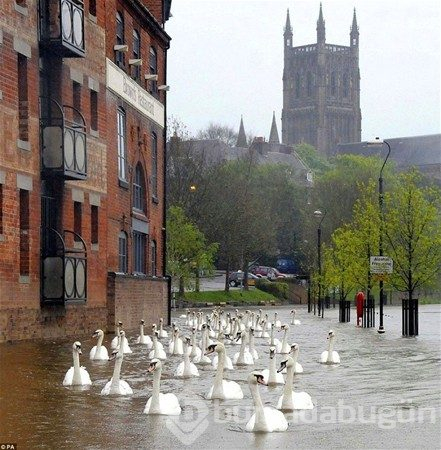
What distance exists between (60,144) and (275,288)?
71.8 m

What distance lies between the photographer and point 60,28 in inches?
1312

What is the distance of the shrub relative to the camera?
104 m

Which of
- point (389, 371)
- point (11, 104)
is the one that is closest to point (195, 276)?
point (11, 104)

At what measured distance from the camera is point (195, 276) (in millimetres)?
87750

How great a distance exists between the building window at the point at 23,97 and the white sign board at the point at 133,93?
7.67m

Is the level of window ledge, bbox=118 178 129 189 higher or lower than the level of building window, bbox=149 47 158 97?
lower

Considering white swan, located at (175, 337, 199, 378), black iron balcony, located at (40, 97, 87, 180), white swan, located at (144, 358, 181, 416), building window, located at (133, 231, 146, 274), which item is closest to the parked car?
building window, located at (133, 231, 146, 274)

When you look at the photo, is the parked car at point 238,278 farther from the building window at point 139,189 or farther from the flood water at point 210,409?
the flood water at point 210,409

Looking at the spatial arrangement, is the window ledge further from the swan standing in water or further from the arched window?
the swan standing in water

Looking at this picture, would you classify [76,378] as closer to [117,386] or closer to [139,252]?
[117,386]

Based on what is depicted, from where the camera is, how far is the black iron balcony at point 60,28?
109 feet

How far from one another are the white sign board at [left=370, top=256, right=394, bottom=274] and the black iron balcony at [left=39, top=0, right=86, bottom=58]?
12.8 m

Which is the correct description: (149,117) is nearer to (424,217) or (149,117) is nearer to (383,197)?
(383,197)

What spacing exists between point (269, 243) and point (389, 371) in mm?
81374
